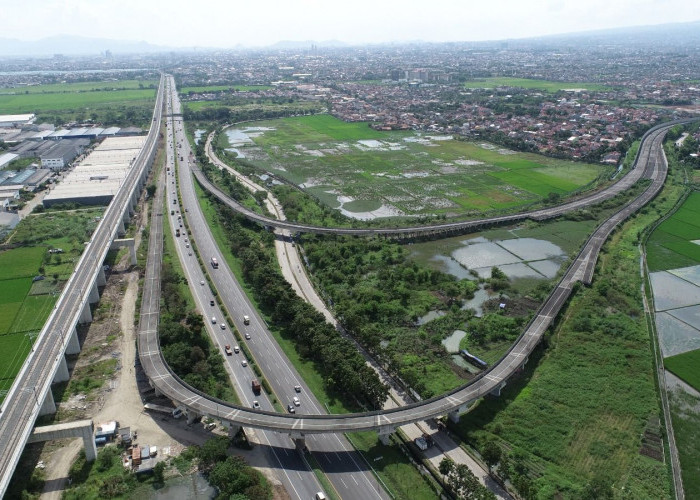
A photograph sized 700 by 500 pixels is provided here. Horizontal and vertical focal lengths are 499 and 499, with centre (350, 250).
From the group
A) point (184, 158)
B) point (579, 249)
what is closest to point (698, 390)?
point (579, 249)

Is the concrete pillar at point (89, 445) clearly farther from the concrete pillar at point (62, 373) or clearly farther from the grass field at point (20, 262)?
the grass field at point (20, 262)

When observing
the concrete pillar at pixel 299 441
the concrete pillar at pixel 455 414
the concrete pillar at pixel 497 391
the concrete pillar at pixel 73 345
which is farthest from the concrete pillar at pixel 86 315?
the concrete pillar at pixel 497 391

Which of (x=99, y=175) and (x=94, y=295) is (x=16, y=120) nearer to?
(x=99, y=175)

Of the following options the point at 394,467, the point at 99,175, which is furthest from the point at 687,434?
the point at 99,175

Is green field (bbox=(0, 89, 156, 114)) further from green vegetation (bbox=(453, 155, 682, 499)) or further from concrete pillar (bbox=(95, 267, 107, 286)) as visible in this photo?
green vegetation (bbox=(453, 155, 682, 499))

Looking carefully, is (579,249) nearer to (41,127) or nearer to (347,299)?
(347,299)

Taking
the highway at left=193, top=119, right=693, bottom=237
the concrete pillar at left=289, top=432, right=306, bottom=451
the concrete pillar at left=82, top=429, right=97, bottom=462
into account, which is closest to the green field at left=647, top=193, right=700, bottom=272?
the highway at left=193, top=119, right=693, bottom=237
